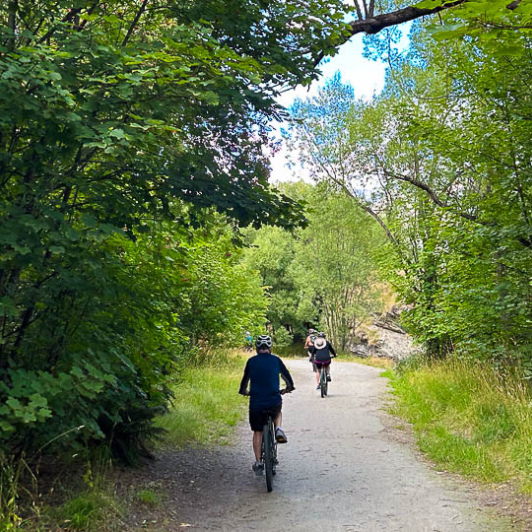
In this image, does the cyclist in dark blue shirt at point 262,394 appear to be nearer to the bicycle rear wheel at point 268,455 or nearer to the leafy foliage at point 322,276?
the bicycle rear wheel at point 268,455

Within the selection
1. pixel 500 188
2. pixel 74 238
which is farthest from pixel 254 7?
pixel 500 188

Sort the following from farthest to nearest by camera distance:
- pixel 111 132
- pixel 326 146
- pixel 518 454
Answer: pixel 326 146 < pixel 518 454 < pixel 111 132

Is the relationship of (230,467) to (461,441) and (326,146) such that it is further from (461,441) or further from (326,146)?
(326,146)

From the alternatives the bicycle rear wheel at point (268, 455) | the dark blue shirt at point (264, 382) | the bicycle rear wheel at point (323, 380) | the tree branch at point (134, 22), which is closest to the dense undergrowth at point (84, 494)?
the bicycle rear wheel at point (268, 455)

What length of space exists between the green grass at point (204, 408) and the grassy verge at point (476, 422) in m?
3.71

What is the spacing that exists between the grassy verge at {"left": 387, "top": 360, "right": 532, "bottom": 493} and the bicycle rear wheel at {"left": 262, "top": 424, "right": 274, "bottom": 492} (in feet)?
8.43

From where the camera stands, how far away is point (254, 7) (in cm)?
654

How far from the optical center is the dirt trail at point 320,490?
221 inches

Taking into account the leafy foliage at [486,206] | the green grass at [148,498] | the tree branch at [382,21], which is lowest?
the green grass at [148,498]

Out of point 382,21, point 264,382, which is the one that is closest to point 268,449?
point 264,382

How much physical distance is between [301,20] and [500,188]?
4.48 meters

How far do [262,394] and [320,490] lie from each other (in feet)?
4.52

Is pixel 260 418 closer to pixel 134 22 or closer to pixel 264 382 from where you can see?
pixel 264 382

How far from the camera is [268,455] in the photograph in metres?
6.83
